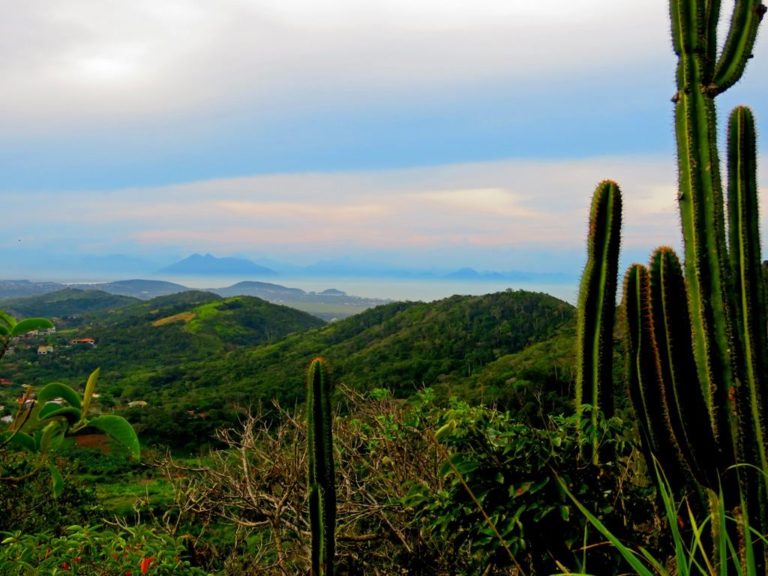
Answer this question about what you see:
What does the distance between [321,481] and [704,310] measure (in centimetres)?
293

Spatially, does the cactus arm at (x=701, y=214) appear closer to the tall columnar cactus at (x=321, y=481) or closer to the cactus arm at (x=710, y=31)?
the cactus arm at (x=710, y=31)

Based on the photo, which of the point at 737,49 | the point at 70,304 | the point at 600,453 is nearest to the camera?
the point at 600,453

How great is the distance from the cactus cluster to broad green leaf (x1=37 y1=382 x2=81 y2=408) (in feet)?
11.1

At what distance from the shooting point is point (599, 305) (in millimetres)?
4531

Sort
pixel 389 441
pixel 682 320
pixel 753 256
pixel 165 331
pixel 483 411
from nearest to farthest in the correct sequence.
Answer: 1. pixel 682 320
2. pixel 483 411
3. pixel 753 256
4. pixel 389 441
5. pixel 165 331

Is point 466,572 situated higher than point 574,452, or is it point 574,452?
point 574,452

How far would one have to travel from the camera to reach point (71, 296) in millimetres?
143500

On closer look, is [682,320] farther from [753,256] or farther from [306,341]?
[306,341]

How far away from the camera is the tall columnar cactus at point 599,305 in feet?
14.8

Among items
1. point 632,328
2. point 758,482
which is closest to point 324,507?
point 632,328

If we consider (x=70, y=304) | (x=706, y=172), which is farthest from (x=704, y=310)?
(x=70, y=304)

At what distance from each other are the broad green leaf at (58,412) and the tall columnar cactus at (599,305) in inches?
149

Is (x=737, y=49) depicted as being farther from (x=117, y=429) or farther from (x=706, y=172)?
(x=117, y=429)

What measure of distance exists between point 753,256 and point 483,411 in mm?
2251
